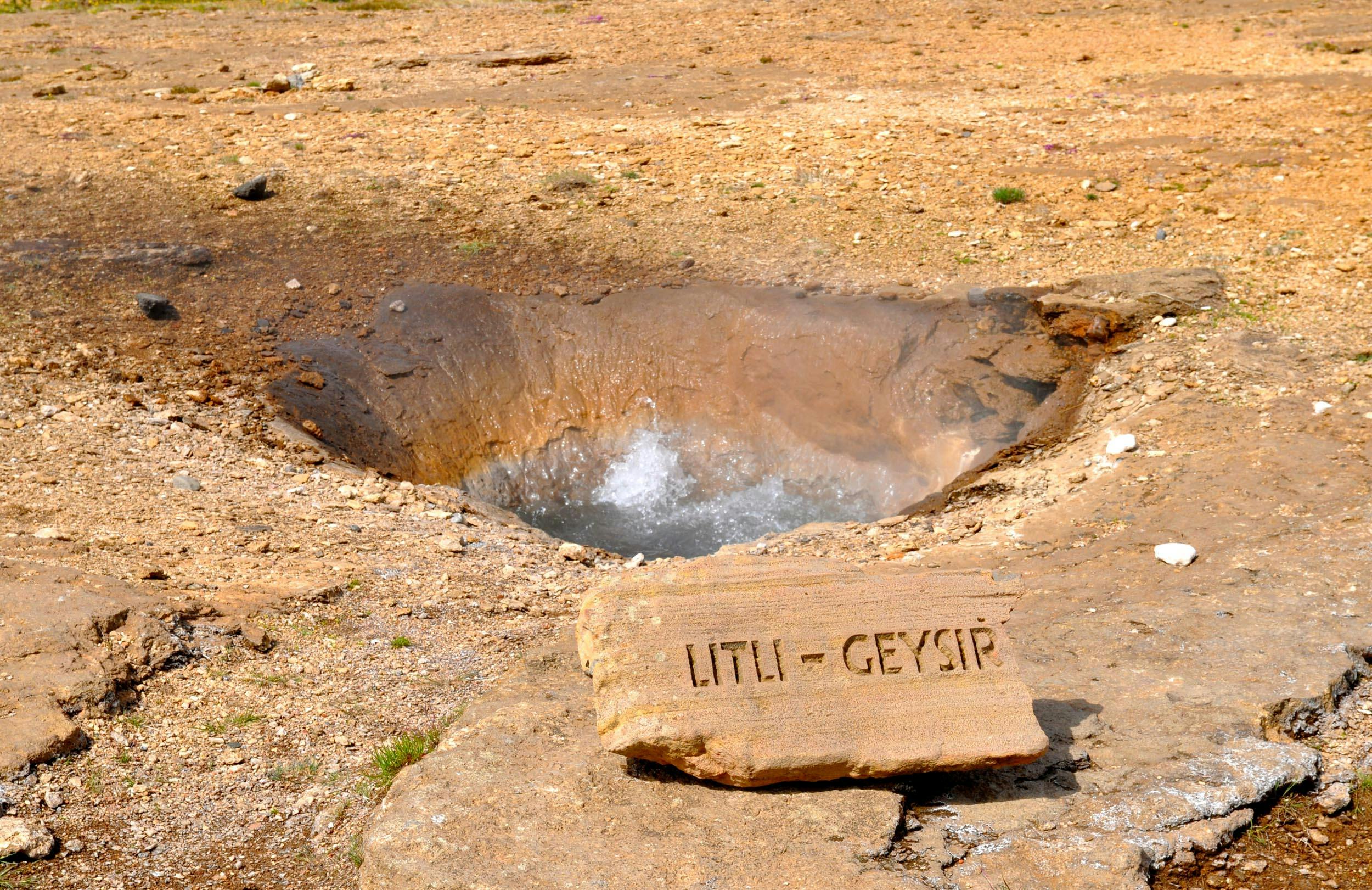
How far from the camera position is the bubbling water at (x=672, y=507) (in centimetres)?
662

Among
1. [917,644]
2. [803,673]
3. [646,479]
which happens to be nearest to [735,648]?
[803,673]

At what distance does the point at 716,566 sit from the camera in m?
3.41

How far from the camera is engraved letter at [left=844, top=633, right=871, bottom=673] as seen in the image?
3.23 metres

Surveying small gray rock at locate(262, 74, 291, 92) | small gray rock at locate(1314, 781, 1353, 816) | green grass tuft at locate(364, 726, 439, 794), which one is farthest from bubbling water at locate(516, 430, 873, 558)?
small gray rock at locate(262, 74, 291, 92)

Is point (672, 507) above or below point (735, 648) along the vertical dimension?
below

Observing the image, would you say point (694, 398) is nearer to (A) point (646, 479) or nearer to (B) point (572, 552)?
(A) point (646, 479)

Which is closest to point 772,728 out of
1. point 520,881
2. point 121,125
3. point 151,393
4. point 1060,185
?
point 520,881

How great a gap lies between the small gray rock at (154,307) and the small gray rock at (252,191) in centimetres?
165

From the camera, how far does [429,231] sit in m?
7.99

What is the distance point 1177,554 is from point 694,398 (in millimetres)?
3322

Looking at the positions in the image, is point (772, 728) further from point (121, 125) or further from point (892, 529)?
point (121, 125)

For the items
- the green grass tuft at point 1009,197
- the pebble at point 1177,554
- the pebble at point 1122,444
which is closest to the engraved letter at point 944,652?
the pebble at point 1177,554

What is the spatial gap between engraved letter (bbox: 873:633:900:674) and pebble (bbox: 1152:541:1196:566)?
6.31 feet

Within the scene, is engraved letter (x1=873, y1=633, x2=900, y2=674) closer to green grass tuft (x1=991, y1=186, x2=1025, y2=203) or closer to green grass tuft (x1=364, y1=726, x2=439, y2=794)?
green grass tuft (x1=364, y1=726, x2=439, y2=794)
